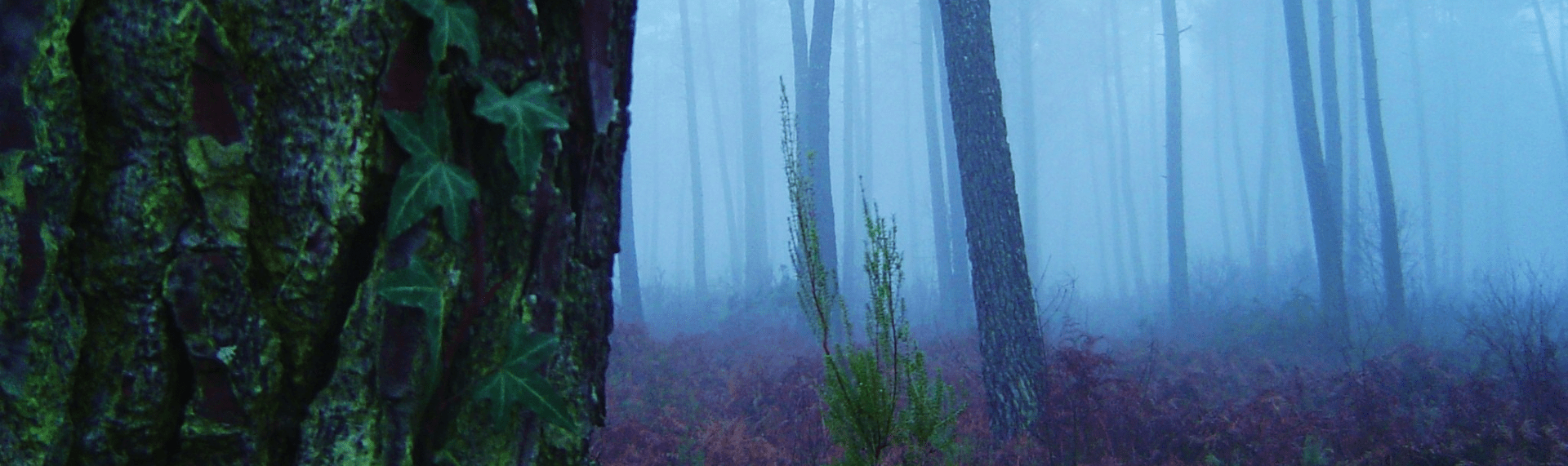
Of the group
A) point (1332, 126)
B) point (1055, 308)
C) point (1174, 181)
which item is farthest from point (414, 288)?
point (1174, 181)

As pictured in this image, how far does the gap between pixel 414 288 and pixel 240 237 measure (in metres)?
0.23

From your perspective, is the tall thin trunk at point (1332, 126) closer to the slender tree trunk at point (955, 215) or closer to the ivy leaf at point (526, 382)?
the slender tree trunk at point (955, 215)

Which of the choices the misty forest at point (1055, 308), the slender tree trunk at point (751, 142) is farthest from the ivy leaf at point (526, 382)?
the slender tree trunk at point (751, 142)

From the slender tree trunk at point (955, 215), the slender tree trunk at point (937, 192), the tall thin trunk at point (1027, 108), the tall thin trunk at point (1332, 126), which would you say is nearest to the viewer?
the tall thin trunk at point (1332, 126)

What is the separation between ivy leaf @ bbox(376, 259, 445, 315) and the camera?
1183 mm

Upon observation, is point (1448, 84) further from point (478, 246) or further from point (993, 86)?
point (478, 246)

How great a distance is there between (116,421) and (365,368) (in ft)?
0.99

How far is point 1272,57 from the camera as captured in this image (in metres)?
35.0

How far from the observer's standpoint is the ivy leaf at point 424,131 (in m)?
1.20

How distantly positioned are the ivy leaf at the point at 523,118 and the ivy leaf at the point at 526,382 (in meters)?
0.25

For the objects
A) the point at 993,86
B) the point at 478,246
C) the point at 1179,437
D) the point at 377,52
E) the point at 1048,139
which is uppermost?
the point at 1048,139

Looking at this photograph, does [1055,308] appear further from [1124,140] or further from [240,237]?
[1124,140]

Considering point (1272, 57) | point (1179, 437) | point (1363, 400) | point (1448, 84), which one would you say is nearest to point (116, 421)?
point (1179, 437)

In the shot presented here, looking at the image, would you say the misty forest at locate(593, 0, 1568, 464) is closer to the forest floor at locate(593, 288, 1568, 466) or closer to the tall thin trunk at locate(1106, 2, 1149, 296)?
the forest floor at locate(593, 288, 1568, 466)
